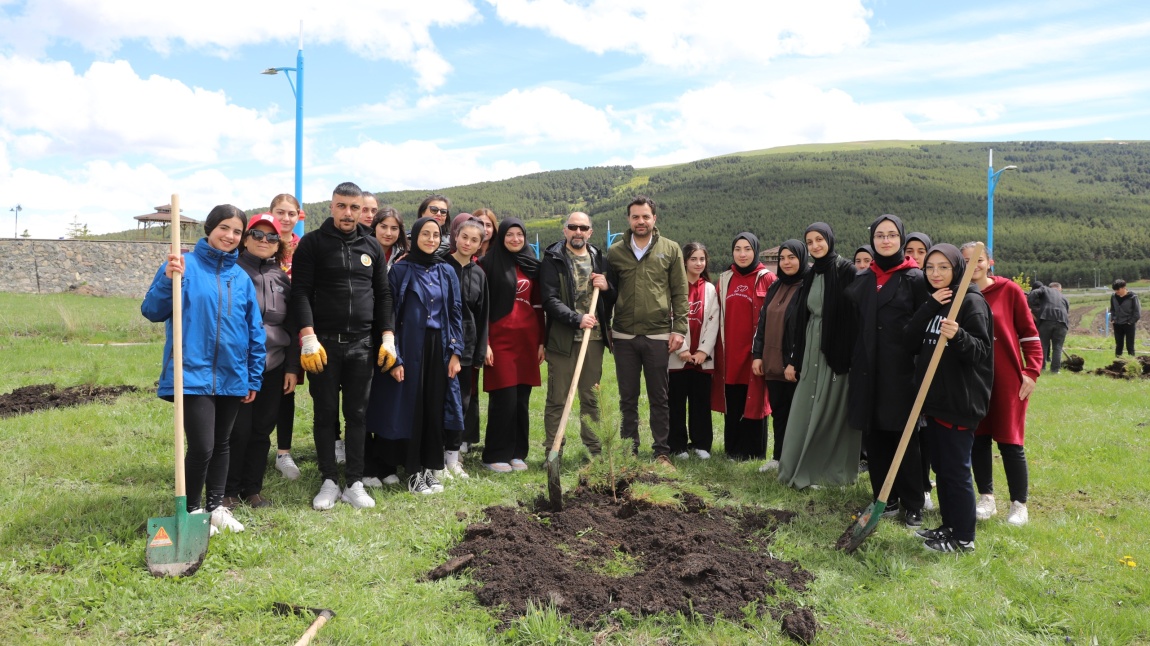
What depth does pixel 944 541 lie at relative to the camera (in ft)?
14.1

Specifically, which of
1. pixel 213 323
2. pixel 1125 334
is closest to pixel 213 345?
pixel 213 323

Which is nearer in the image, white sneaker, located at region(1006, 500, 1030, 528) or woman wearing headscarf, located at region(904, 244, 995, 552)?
woman wearing headscarf, located at region(904, 244, 995, 552)

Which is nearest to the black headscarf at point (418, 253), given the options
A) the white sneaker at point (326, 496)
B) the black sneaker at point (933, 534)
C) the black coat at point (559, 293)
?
the black coat at point (559, 293)

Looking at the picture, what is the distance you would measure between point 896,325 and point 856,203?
321 feet

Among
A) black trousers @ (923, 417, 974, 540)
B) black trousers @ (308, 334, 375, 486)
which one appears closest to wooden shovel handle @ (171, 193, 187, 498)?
black trousers @ (308, 334, 375, 486)

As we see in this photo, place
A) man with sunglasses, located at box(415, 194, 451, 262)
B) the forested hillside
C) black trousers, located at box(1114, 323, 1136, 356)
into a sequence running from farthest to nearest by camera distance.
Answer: the forested hillside < black trousers, located at box(1114, 323, 1136, 356) < man with sunglasses, located at box(415, 194, 451, 262)

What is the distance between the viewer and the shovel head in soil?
12.2 feet

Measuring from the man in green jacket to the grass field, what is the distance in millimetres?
692

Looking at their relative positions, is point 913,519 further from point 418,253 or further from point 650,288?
point 418,253

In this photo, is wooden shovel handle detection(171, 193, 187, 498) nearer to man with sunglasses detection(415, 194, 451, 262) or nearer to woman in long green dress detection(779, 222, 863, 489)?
man with sunglasses detection(415, 194, 451, 262)

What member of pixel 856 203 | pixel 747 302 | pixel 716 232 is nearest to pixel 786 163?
pixel 856 203

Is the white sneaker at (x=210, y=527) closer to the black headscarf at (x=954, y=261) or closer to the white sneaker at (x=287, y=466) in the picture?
the white sneaker at (x=287, y=466)

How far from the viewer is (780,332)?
5.89 metres

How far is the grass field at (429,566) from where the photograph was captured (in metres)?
3.27
